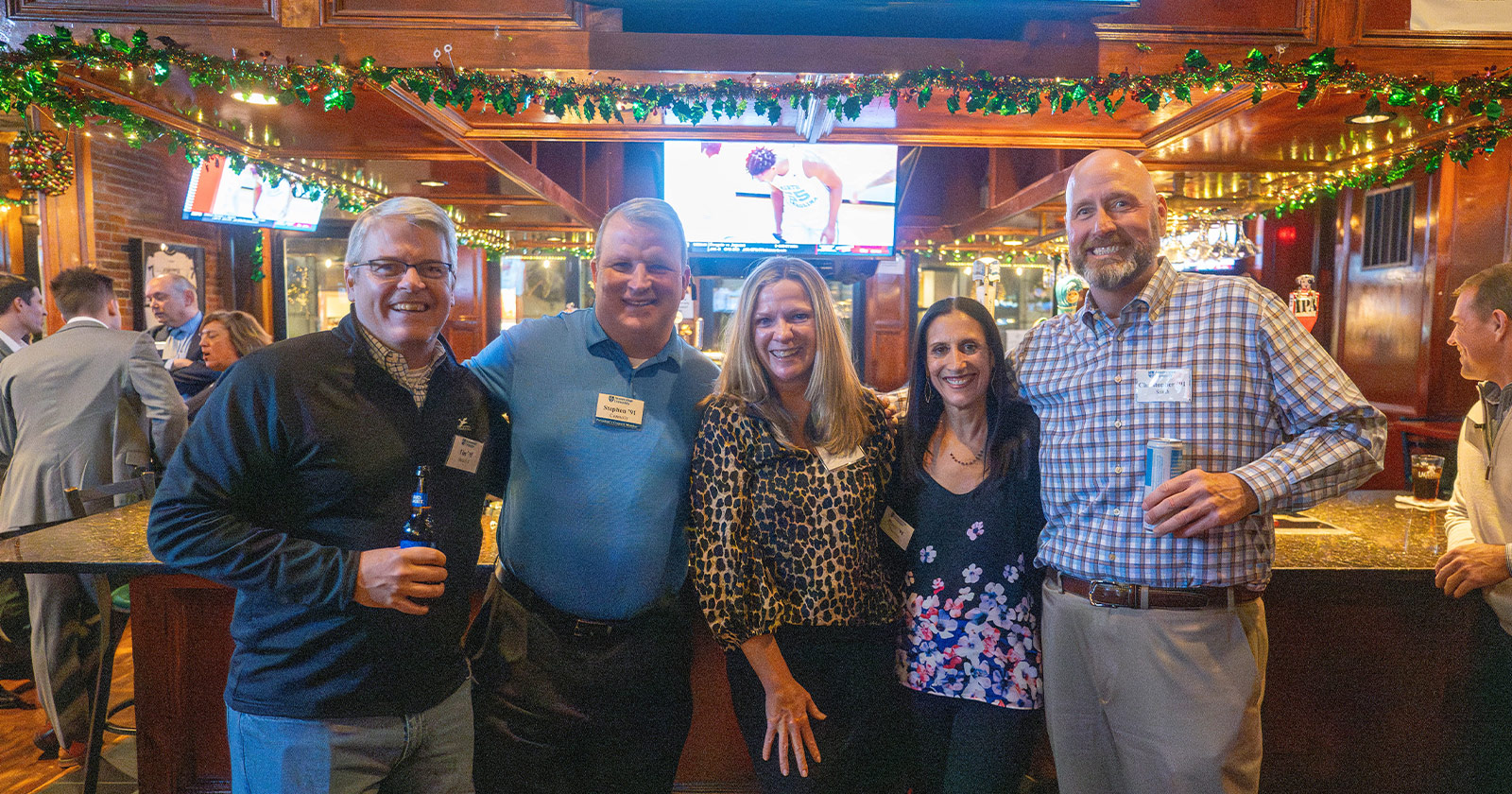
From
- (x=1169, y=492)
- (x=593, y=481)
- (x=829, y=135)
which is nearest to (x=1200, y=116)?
(x=829, y=135)

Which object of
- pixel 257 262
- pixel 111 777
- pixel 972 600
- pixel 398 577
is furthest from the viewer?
pixel 257 262

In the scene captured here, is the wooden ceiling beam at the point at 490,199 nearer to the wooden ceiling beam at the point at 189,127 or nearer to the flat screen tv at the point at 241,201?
the wooden ceiling beam at the point at 189,127

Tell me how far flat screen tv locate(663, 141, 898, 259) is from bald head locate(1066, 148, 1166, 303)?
3810 millimetres

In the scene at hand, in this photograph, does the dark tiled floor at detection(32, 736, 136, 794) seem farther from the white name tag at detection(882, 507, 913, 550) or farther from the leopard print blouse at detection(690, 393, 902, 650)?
the white name tag at detection(882, 507, 913, 550)

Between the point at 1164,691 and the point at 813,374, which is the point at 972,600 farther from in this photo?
the point at 813,374

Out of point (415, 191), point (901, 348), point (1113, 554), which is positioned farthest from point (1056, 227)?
point (1113, 554)

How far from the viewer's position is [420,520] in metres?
1.54

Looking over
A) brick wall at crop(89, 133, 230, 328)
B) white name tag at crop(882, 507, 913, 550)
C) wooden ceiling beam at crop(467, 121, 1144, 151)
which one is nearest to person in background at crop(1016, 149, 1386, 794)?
white name tag at crop(882, 507, 913, 550)

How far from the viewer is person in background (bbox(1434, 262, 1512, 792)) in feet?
7.13

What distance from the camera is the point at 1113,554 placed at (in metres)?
1.77

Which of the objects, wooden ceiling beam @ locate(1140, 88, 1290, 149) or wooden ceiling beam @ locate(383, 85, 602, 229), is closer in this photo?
wooden ceiling beam @ locate(1140, 88, 1290, 149)

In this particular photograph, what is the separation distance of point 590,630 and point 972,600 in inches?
35.4

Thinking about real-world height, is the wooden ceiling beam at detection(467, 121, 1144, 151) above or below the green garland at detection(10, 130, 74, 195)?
above

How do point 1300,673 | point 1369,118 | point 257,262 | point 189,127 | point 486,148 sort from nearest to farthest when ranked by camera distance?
point 1300,673 → point 1369,118 → point 189,127 → point 486,148 → point 257,262
